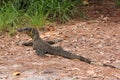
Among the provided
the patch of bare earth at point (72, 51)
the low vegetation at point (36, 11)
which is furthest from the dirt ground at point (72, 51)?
the low vegetation at point (36, 11)

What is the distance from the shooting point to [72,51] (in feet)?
24.2

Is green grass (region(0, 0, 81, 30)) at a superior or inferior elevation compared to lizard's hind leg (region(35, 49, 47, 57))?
superior

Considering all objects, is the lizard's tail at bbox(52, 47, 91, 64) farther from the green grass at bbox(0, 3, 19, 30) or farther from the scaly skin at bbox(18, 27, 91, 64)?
the green grass at bbox(0, 3, 19, 30)

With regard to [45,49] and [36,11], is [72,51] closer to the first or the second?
[45,49]

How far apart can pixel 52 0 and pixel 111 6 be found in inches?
71.1

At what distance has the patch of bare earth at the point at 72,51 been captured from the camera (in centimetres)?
604

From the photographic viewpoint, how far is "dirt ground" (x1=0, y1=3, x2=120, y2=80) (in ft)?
19.8

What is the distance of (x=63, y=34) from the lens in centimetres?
855

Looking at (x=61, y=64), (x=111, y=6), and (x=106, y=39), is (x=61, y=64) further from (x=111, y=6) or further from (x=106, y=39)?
(x=111, y=6)

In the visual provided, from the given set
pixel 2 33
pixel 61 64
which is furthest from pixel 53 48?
pixel 2 33

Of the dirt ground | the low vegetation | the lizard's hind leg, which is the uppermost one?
the low vegetation

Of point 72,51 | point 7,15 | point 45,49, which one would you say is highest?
point 7,15

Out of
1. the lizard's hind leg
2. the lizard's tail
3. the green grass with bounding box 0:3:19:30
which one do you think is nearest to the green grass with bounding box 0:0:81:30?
the green grass with bounding box 0:3:19:30

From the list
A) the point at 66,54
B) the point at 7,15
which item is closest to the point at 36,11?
the point at 7,15
